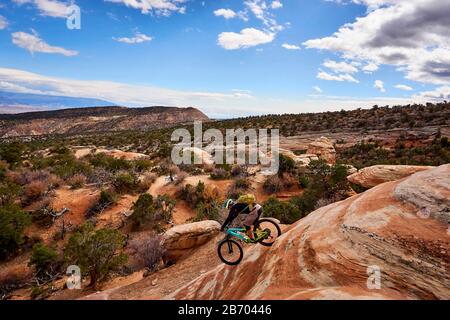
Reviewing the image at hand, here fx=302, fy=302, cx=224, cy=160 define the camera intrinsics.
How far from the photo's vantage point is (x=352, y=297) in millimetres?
4359

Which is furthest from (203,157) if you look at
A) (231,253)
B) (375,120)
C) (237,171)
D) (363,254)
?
(375,120)

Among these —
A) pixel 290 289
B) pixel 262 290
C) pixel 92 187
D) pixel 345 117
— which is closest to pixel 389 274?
pixel 290 289

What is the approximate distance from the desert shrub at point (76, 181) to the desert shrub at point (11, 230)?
5.98 meters

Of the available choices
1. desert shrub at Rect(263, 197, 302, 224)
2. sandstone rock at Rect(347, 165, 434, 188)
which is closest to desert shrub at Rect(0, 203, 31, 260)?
desert shrub at Rect(263, 197, 302, 224)

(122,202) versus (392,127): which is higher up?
(392,127)

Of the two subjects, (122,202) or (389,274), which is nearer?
(389,274)

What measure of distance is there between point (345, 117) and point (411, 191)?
4710 centimetres

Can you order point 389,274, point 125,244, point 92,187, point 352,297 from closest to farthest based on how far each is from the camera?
point 352,297 → point 389,274 → point 125,244 → point 92,187

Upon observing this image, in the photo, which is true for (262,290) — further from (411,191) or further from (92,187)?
(92,187)

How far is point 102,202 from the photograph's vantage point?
19.6 meters

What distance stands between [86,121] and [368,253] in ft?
393

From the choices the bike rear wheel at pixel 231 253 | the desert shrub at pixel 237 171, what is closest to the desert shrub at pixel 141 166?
the desert shrub at pixel 237 171

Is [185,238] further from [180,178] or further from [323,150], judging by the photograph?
[323,150]

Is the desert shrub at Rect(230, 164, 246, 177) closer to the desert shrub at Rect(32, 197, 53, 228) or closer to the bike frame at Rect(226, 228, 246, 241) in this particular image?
the desert shrub at Rect(32, 197, 53, 228)
